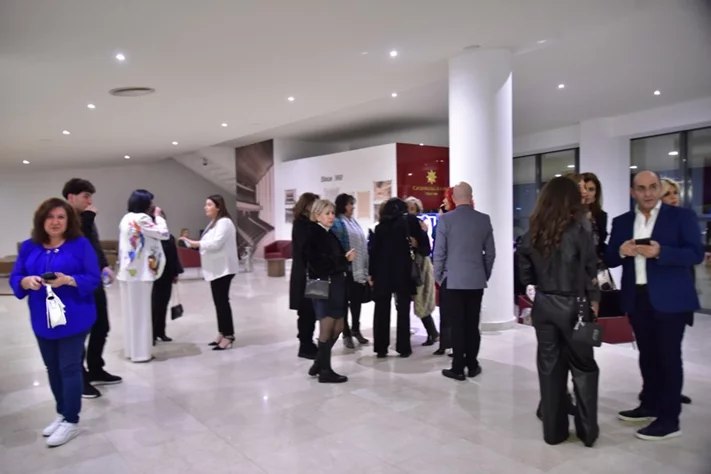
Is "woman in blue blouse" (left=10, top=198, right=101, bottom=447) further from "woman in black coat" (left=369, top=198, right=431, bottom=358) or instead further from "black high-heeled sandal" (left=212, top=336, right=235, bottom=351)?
"woman in black coat" (left=369, top=198, right=431, bottom=358)

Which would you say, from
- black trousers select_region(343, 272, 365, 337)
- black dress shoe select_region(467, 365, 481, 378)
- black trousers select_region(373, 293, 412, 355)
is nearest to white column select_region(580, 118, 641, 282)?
black trousers select_region(343, 272, 365, 337)

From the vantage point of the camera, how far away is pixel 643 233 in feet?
10.6

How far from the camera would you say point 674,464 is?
2812 millimetres

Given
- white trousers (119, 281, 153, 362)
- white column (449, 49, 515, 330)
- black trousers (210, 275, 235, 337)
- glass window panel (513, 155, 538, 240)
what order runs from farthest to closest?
glass window panel (513, 155, 538, 240)
white column (449, 49, 515, 330)
black trousers (210, 275, 235, 337)
white trousers (119, 281, 153, 362)

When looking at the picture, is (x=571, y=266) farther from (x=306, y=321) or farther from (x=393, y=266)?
(x=306, y=321)

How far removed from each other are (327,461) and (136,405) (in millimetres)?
1755

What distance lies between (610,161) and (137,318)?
383 inches

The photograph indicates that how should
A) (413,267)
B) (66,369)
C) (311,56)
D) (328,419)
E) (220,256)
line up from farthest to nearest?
(311,56)
(220,256)
(413,267)
(328,419)
(66,369)

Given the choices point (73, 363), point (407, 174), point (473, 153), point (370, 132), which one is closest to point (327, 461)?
point (73, 363)

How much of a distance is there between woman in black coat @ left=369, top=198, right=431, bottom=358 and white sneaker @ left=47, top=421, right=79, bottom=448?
2.64 m

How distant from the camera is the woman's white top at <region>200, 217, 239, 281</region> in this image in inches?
207

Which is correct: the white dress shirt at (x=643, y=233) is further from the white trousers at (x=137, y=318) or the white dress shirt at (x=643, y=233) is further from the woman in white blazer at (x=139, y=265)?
the white trousers at (x=137, y=318)

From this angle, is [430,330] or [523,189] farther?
[523,189]

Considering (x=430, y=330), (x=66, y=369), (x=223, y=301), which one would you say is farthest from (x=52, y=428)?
(x=430, y=330)
